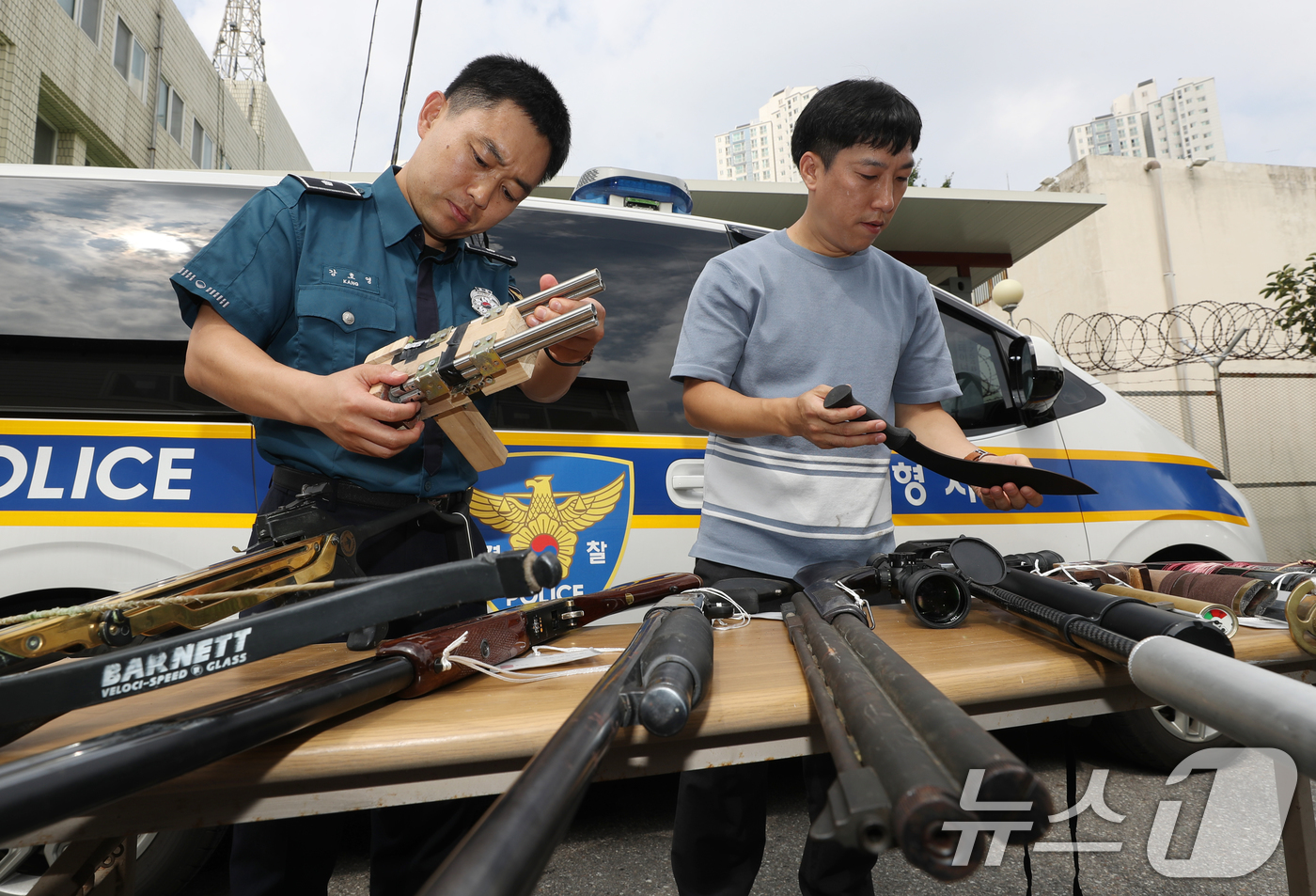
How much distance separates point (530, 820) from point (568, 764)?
76 mm

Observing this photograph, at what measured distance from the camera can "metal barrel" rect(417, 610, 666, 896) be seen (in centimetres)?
47

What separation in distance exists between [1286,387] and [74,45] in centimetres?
2008

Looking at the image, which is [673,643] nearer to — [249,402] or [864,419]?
[864,419]

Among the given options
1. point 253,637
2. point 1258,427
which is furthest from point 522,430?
point 1258,427

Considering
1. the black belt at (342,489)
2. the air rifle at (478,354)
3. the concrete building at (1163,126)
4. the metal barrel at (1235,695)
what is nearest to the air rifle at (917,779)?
the metal barrel at (1235,695)

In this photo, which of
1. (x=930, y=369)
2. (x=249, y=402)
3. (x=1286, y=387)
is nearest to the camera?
(x=249, y=402)

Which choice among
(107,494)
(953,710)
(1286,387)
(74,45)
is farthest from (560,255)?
(74,45)

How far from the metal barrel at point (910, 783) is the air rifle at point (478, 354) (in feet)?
2.33

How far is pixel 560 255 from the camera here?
9.67 feet

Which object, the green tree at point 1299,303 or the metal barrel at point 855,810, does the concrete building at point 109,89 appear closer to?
the metal barrel at point 855,810

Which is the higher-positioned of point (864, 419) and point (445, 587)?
point (864, 419)

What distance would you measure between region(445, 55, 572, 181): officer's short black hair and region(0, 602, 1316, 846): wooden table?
113 centimetres

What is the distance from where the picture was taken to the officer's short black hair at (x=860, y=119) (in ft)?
5.41

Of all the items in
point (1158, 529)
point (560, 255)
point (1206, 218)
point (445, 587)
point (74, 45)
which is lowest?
point (1158, 529)
